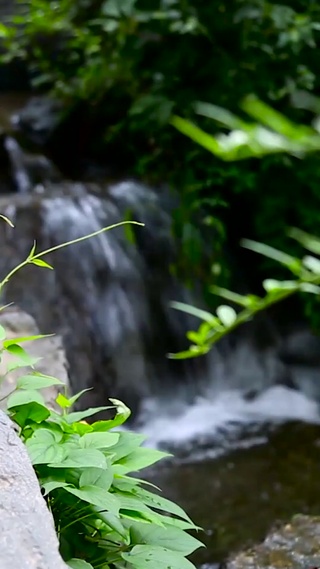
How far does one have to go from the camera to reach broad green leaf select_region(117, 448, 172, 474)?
4.25 feet

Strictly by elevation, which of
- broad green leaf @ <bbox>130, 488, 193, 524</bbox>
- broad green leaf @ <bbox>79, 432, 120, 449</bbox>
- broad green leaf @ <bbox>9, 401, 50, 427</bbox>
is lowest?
broad green leaf @ <bbox>130, 488, 193, 524</bbox>

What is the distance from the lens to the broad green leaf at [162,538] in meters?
1.21

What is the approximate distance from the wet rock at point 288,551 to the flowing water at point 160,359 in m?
0.92

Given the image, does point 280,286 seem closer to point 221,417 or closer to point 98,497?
point 98,497

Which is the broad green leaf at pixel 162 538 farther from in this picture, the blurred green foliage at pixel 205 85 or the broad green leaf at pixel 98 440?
the blurred green foliage at pixel 205 85

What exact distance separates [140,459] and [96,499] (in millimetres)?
223

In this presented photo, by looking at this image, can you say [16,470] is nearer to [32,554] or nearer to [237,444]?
[32,554]

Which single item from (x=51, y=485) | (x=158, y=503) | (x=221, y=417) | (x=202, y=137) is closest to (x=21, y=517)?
(x=51, y=485)

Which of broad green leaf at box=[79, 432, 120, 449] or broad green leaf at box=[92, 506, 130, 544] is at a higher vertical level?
broad green leaf at box=[79, 432, 120, 449]

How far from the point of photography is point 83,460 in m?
1.16

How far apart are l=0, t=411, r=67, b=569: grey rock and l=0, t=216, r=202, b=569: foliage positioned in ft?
0.30

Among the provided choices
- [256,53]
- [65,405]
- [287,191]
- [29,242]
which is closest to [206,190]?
[287,191]

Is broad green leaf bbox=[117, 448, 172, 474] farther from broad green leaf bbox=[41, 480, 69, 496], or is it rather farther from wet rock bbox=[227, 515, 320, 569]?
wet rock bbox=[227, 515, 320, 569]

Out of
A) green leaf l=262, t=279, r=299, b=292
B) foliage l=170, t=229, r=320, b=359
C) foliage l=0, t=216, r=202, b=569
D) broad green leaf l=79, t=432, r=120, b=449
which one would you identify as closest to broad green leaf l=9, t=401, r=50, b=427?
foliage l=0, t=216, r=202, b=569
